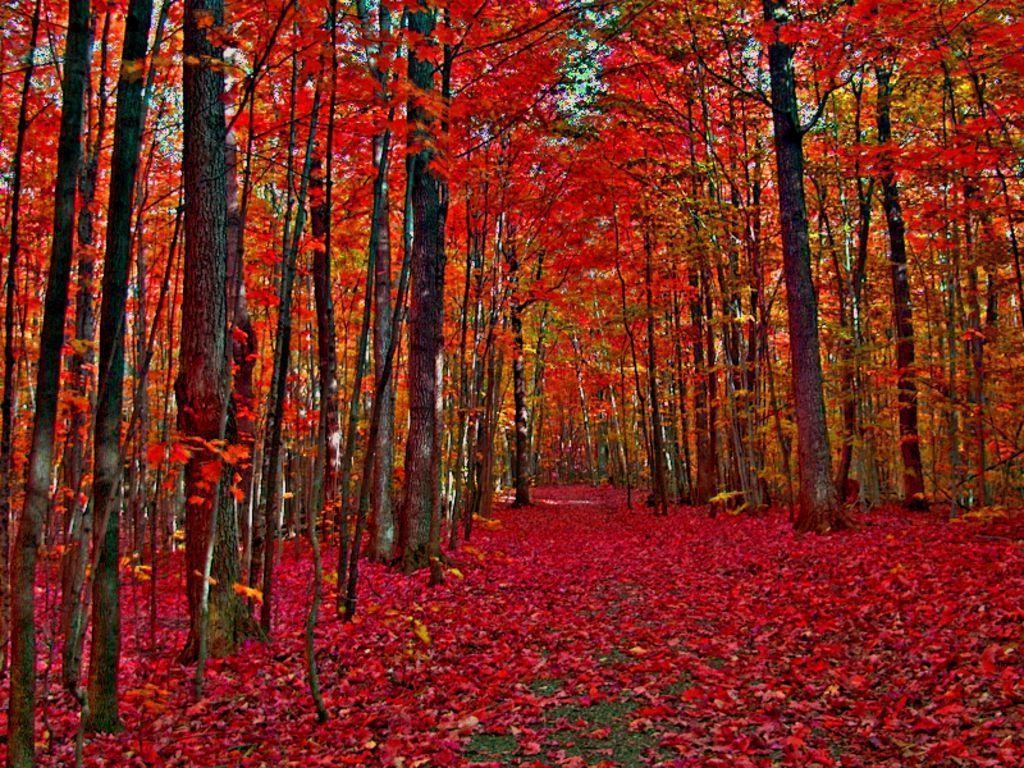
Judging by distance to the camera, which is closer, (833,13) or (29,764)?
(29,764)

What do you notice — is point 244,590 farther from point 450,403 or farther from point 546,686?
point 450,403

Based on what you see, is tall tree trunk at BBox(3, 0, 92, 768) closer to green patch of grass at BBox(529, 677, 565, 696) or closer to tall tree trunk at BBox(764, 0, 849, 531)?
green patch of grass at BBox(529, 677, 565, 696)

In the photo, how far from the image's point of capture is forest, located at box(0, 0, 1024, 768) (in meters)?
3.93

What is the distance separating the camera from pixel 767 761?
3.51m

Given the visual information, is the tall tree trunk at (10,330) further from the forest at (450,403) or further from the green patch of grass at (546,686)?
the green patch of grass at (546,686)

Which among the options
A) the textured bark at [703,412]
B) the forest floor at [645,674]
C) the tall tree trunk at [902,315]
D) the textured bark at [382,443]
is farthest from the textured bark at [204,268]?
the textured bark at [703,412]

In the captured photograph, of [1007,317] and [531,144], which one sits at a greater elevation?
[531,144]

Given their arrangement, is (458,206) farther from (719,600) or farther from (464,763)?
(464,763)

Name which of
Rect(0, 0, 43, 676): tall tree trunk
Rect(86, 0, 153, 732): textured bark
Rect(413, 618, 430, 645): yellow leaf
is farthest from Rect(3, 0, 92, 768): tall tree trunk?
Rect(413, 618, 430, 645): yellow leaf

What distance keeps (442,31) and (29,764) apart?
465 centimetres

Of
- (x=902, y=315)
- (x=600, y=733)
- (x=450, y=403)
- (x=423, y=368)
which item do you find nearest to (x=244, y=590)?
(x=600, y=733)

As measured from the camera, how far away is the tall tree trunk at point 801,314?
959cm

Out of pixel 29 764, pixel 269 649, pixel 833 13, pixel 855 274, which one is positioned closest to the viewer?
pixel 29 764

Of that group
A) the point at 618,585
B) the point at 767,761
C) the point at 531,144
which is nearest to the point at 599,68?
the point at 531,144
